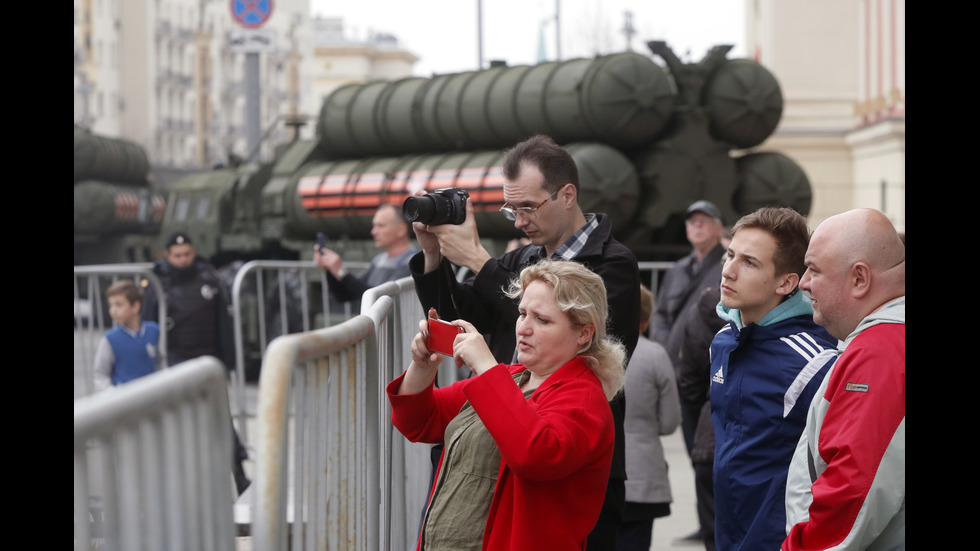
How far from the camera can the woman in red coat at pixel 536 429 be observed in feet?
9.50

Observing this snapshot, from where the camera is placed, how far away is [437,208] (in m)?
3.87

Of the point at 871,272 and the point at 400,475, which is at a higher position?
the point at 871,272

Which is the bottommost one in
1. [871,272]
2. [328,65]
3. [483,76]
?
[871,272]

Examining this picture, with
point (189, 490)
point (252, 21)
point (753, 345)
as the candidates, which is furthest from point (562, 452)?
point (252, 21)

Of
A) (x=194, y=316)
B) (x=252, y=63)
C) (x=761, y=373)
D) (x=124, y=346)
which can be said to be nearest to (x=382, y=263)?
(x=124, y=346)

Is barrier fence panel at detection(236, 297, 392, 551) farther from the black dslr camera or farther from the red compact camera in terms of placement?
the black dslr camera

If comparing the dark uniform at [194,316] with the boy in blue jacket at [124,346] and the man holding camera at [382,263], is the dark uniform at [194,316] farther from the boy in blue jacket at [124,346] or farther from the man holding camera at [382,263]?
the man holding camera at [382,263]

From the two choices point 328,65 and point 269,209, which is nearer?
point 269,209

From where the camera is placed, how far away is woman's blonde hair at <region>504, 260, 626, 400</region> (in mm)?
3121

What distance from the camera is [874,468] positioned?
2.59 metres

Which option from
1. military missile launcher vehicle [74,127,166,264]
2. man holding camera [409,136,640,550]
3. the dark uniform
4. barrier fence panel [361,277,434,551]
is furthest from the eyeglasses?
military missile launcher vehicle [74,127,166,264]

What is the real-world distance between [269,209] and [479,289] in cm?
1349

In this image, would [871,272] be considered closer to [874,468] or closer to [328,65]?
[874,468]

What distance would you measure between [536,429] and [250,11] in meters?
15.7
